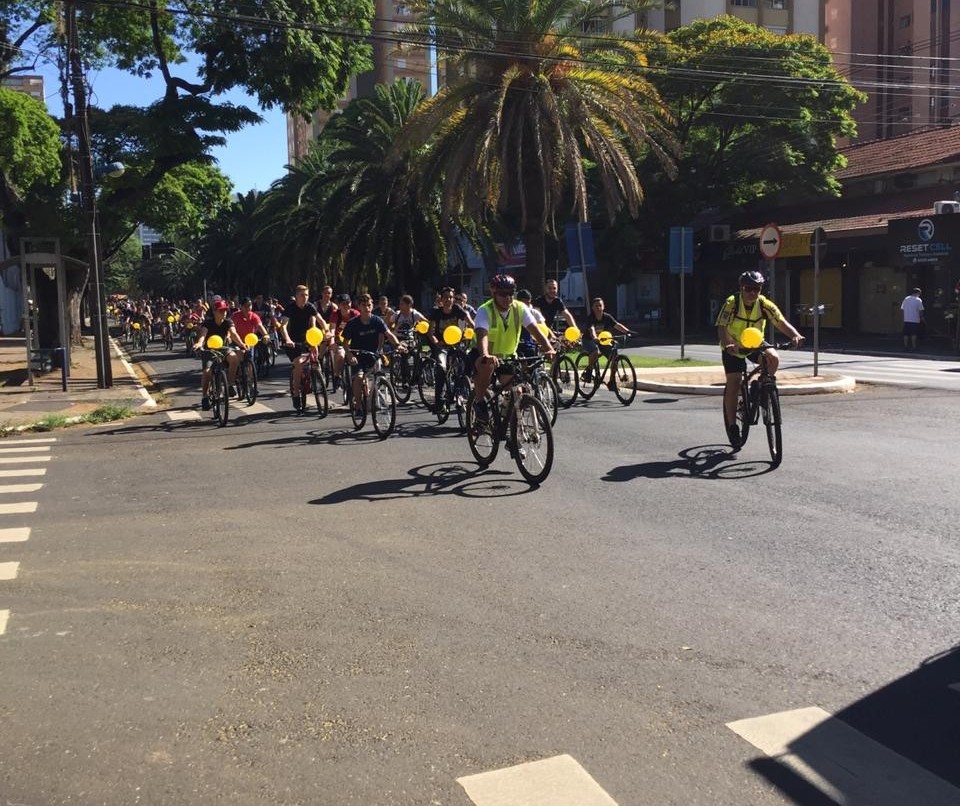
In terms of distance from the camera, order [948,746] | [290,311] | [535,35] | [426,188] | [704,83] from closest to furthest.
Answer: [948,746], [290,311], [535,35], [426,188], [704,83]

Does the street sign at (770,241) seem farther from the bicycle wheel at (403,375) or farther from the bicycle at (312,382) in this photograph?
the bicycle at (312,382)

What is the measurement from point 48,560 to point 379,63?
8441 cm

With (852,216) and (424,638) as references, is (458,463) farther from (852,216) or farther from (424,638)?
(852,216)

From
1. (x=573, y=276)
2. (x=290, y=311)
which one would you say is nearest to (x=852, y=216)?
(x=573, y=276)

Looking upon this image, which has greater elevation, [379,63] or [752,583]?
[379,63]

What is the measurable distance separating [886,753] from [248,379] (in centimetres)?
1286

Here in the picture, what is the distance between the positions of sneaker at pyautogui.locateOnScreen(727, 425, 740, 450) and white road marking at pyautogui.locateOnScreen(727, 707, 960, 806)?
21.1 feet

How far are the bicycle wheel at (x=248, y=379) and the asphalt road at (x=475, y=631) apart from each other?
18.3ft

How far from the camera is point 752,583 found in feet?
19.1

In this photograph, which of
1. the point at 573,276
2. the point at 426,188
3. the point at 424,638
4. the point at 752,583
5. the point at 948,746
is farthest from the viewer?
the point at 573,276

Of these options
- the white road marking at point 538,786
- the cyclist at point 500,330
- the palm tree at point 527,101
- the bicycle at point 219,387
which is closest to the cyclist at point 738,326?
the cyclist at point 500,330

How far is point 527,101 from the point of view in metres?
23.3

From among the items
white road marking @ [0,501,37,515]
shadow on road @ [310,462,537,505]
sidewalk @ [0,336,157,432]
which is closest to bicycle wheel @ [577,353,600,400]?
shadow on road @ [310,462,537,505]

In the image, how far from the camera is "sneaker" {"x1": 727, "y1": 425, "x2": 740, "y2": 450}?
33.9ft
